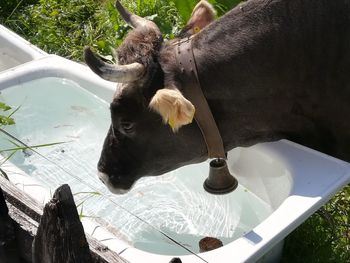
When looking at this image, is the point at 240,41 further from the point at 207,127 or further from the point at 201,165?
the point at 201,165

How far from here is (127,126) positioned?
346cm

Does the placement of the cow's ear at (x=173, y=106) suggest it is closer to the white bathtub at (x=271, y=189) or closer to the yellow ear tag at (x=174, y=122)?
the yellow ear tag at (x=174, y=122)

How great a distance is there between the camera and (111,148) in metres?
3.59

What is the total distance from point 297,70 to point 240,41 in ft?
1.04

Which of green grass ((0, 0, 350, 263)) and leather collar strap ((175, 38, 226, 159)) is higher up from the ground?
leather collar strap ((175, 38, 226, 159))

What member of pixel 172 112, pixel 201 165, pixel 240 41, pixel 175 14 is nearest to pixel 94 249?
pixel 172 112

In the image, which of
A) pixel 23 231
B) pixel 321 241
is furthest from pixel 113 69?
pixel 321 241

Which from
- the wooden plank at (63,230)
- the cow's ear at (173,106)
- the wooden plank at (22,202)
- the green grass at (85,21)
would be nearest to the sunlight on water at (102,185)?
the green grass at (85,21)

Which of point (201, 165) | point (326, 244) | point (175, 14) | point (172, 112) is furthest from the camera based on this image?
point (175, 14)

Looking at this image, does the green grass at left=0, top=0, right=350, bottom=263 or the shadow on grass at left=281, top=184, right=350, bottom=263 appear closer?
the shadow on grass at left=281, top=184, right=350, bottom=263

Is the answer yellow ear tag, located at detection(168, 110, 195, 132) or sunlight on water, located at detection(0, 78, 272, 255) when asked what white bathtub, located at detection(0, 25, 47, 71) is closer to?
sunlight on water, located at detection(0, 78, 272, 255)

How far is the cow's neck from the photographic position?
3.37m

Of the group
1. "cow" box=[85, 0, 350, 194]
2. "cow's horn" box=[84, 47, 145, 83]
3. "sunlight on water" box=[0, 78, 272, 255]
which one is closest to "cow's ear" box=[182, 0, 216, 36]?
"cow" box=[85, 0, 350, 194]

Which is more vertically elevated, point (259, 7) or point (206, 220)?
point (259, 7)
